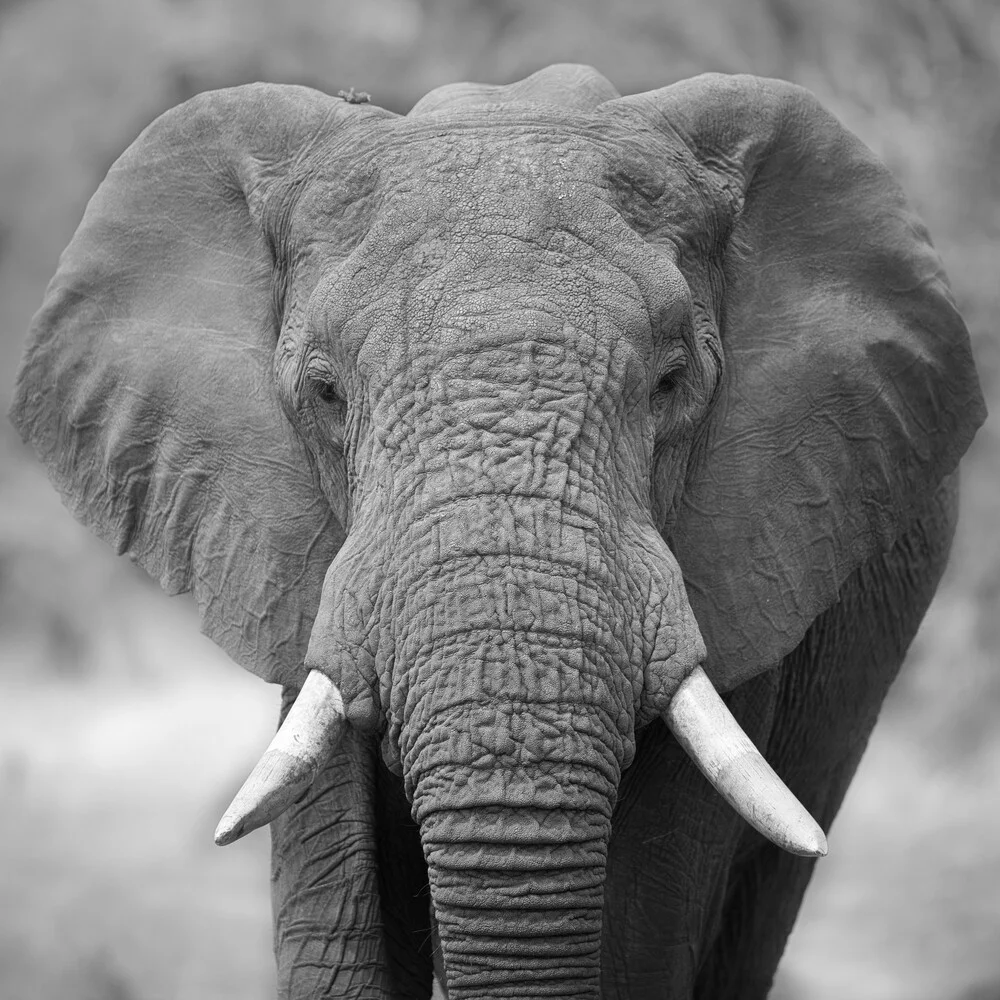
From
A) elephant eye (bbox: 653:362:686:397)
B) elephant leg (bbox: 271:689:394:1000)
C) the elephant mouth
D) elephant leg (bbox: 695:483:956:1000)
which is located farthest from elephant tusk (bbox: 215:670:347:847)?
elephant leg (bbox: 695:483:956:1000)

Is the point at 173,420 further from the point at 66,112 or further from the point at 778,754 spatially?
the point at 66,112

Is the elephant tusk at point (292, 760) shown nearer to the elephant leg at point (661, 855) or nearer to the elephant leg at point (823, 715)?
the elephant leg at point (661, 855)

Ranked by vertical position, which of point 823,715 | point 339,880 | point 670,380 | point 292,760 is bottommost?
point 339,880

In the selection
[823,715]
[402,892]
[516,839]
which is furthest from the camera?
[823,715]

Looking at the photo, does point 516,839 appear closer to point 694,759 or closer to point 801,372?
point 694,759

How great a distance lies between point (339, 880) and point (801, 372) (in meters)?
1.31

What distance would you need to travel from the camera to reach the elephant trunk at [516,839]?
141 inches

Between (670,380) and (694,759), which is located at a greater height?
(670,380)

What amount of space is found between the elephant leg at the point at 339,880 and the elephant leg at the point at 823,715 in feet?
3.49

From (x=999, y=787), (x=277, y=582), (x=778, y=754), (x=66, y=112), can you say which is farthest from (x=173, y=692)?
(x=277, y=582)

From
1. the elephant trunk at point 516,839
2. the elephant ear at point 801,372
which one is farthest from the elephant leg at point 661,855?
the elephant trunk at point 516,839

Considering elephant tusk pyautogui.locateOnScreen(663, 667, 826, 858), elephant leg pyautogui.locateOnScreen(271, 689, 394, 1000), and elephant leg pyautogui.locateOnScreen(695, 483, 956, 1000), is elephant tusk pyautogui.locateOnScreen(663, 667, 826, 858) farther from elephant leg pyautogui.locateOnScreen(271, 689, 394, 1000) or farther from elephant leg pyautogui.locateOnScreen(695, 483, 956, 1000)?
elephant leg pyautogui.locateOnScreen(695, 483, 956, 1000)

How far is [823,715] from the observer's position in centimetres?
548

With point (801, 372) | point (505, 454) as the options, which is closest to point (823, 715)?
point (801, 372)
